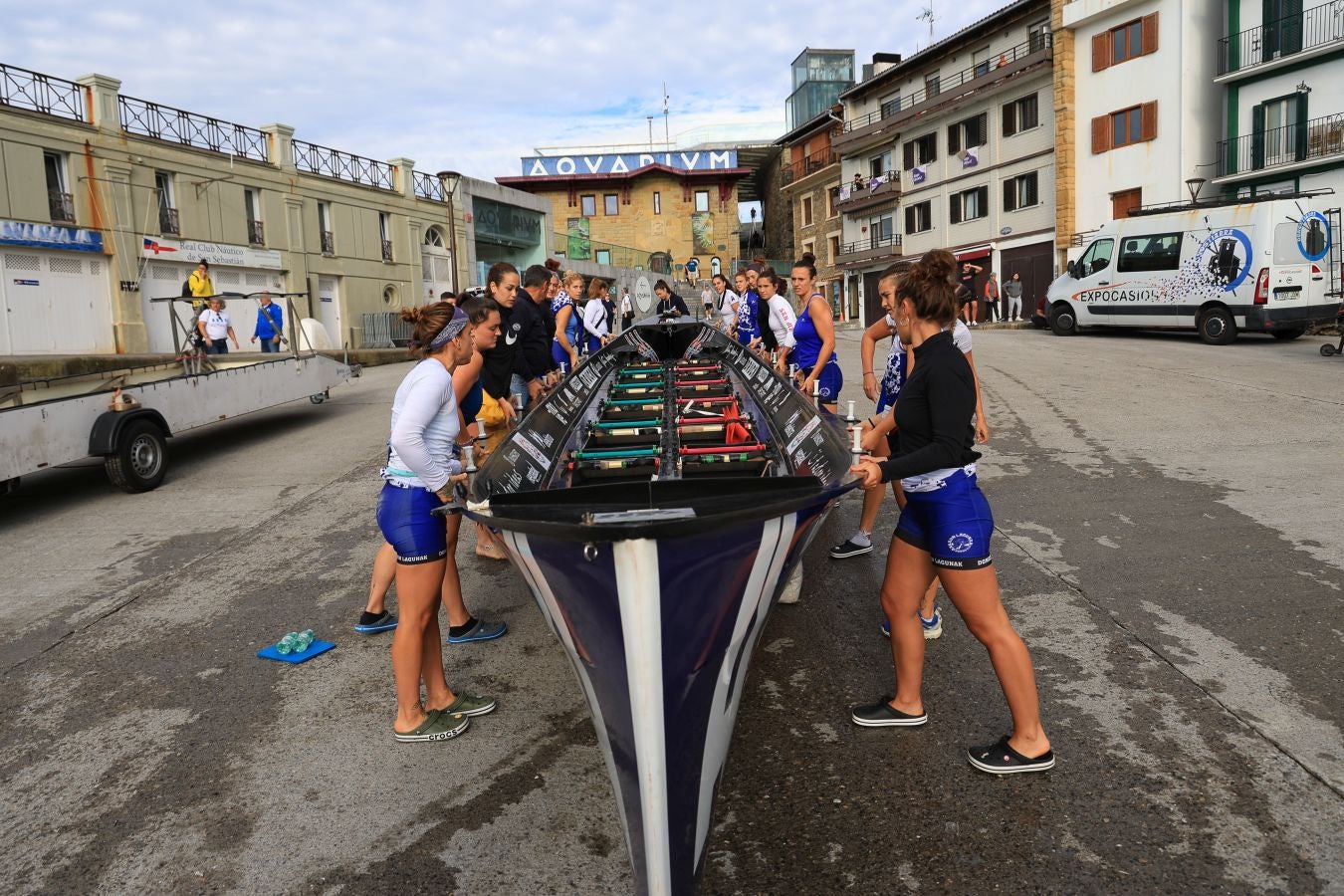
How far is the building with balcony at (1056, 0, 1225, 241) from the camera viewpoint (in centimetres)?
2547

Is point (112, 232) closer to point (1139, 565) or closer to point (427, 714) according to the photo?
point (427, 714)

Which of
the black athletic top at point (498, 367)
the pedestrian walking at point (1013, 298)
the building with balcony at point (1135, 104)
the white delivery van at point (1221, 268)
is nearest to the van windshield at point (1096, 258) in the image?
the white delivery van at point (1221, 268)

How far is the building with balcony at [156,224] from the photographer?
64.2 ft

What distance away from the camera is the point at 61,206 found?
20422mm

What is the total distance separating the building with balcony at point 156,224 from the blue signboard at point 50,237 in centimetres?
3

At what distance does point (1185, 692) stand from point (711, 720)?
2411 millimetres

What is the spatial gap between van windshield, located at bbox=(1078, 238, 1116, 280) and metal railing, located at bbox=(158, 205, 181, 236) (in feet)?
75.5

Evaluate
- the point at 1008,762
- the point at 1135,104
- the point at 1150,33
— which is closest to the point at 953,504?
the point at 1008,762

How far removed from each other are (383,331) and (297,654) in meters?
25.5

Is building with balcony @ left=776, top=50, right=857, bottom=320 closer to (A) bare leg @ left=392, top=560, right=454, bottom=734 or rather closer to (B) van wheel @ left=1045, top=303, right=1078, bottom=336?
(B) van wheel @ left=1045, top=303, right=1078, bottom=336

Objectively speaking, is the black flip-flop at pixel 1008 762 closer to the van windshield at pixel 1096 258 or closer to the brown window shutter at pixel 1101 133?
the van windshield at pixel 1096 258

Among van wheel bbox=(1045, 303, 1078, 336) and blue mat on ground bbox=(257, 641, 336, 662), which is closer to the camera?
blue mat on ground bbox=(257, 641, 336, 662)

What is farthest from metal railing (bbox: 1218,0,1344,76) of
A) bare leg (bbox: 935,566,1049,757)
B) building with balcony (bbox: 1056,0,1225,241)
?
bare leg (bbox: 935,566,1049,757)

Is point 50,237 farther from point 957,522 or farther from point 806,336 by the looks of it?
point 957,522
